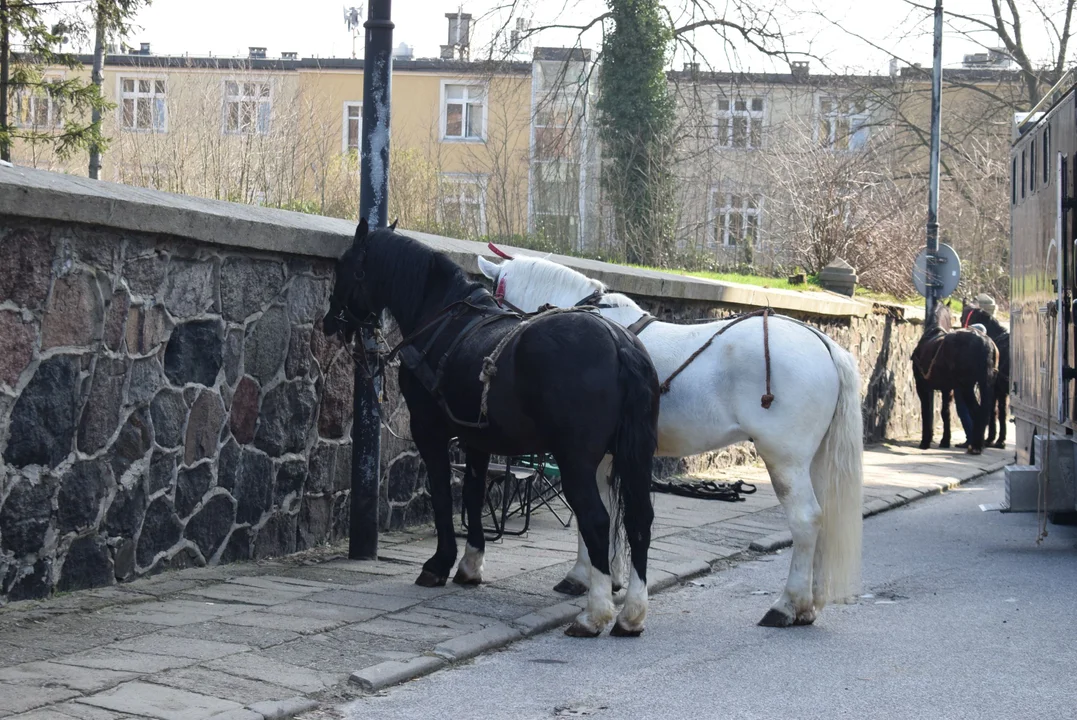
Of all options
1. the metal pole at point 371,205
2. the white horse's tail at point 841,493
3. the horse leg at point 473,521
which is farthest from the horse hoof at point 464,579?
the white horse's tail at point 841,493

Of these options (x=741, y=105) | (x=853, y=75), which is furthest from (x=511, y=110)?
(x=741, y=105)

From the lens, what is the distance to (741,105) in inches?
1137

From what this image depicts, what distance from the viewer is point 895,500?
13.3m

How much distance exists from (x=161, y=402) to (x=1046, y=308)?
266 inches

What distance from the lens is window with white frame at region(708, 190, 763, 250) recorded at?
104ft

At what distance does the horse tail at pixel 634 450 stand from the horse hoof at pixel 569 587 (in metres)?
1.05

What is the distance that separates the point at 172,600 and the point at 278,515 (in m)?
1.51

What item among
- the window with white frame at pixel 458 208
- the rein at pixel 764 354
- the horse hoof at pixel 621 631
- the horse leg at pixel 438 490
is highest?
the window with white frame at pixel 458 208

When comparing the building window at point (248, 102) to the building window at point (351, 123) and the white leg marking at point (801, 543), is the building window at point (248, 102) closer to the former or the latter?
the building window at point (351, 123)

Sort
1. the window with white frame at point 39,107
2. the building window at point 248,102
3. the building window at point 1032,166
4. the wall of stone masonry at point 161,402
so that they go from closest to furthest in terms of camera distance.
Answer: the wall of stone masonry at point 161,402 → the building window at point 1032,166 → the window with white frame at point 39,107 → the building window at point 248,102

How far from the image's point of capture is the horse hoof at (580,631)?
6.52 meters

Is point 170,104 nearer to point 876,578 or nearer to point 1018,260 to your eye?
point 1018,260

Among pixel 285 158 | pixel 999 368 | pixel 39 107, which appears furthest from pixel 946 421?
pixel 39 107

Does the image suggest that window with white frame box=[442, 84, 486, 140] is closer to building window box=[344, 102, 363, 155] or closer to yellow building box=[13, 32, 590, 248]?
building window box=[344, 102, 363, 155]
